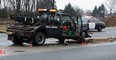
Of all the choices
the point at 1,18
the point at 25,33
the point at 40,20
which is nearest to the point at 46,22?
the point at 40,20

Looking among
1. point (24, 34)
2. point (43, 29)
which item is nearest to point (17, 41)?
point (24, 34)

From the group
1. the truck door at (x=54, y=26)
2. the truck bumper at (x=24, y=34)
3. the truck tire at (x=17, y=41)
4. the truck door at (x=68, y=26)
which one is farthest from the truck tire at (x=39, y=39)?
the truck door at (x=68, y=26)

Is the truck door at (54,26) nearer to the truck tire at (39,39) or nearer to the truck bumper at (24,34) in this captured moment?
the truck tire at (39,39)

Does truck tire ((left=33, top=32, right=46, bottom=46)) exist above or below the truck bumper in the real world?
below

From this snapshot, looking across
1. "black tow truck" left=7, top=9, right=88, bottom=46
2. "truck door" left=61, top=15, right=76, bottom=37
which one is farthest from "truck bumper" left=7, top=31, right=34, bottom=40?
"truck door" left=61, top=15, right=76, bottom=37

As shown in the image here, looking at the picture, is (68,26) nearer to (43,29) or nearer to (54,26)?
(54,26)

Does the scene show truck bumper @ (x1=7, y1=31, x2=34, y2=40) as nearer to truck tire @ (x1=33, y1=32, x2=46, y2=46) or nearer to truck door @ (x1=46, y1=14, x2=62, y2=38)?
truck tire @ (x1=33, y1=32, x2=46, y2=46)

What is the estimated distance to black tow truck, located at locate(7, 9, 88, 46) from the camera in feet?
58.0

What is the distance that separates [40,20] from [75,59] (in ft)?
19.7

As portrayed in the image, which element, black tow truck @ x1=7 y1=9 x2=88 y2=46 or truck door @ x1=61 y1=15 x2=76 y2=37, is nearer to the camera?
black tow truck @ x1=7 y1=9 x2=88 y2=46

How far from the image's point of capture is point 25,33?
17.5m

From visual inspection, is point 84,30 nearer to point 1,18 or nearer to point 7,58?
point 7,58

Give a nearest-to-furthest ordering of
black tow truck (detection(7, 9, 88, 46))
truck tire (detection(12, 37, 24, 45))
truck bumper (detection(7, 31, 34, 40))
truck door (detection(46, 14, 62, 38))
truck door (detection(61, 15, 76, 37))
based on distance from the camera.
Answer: truck bumper (detection(7, 31, 34, 40)) < black tow truck (detection(7, 9, 88, 46)) < truck tire (detection(12, 37, 24, 45)) < truck door (detection(46, 14, 62, 38)) < truck door (detection(61, 15, 76, 37))

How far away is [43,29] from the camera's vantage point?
1827 cm
